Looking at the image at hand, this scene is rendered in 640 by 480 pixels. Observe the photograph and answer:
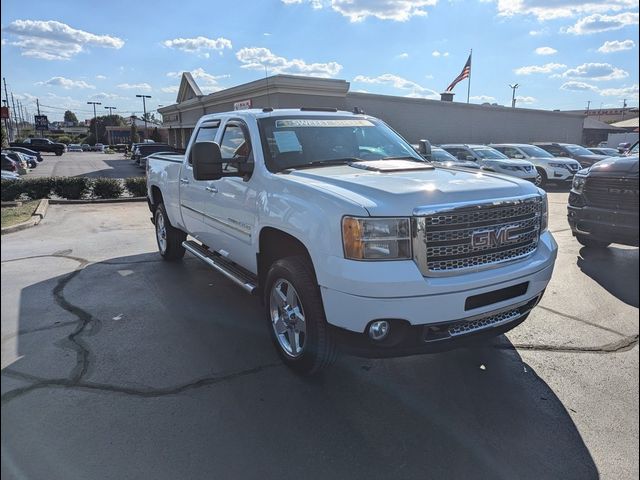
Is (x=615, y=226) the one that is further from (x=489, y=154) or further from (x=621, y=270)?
(x=489, y=154)

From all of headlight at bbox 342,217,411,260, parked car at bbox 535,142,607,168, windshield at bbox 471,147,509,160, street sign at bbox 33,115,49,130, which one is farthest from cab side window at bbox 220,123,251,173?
parked car at bbox 535,142,607,168

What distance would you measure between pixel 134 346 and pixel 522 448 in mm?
3207

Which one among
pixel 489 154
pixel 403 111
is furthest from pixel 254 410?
pixel 403 111

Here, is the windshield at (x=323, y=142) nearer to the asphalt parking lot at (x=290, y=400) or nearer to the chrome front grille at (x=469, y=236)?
the chrome front grille at (x=469, y=236)

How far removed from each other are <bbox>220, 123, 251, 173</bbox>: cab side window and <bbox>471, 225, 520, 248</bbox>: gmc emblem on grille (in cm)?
235

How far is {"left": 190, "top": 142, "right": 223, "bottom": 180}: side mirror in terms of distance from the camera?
13.3 feet

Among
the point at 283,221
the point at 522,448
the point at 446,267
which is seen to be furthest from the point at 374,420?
the point at 283,221

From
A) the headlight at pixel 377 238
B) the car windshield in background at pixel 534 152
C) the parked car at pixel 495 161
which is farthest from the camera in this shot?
the car windshield in background at pixel 534 152

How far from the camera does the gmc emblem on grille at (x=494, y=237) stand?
10.5 feet

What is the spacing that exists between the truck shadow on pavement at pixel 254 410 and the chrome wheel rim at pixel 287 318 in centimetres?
23

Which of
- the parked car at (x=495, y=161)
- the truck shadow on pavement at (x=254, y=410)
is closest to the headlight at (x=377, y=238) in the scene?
the truck shadow on pavement at (x=254, y=410)

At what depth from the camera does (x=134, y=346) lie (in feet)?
14.0

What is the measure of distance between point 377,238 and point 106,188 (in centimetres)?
1339

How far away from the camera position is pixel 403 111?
2677cm
